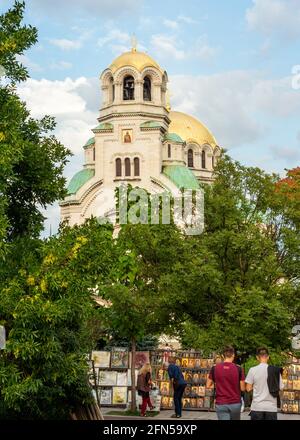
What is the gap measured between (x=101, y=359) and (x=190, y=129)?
247 ft

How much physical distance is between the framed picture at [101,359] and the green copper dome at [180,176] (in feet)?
173

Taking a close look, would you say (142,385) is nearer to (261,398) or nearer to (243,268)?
(243,268)

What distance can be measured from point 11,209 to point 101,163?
213 ft

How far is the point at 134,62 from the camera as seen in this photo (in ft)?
271

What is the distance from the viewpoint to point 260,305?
25.1 m

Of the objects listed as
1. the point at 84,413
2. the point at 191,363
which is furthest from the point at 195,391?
the point at 84,413

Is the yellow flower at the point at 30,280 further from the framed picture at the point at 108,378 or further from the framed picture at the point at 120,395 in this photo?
the framed picture at the point at 120,395

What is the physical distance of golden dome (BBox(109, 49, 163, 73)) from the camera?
82438mm

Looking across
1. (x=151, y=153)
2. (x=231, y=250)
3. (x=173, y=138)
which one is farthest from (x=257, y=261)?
(x=173, y=138)

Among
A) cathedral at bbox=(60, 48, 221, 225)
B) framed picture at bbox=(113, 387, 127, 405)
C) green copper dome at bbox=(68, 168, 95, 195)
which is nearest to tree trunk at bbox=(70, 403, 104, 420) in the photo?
framed picture at bbox=(113, 387, 127, 405)

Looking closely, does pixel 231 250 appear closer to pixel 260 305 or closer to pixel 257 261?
pixel 257 261

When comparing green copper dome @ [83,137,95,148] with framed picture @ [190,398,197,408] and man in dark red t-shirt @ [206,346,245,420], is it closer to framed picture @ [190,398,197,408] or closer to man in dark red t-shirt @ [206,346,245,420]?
framed picture @ [190,398,197,408]

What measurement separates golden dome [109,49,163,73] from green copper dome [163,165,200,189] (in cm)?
905

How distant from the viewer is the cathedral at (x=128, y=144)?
263 feet
